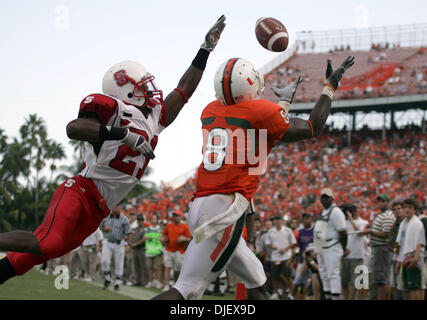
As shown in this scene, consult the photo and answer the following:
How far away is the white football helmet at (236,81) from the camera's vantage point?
4043 mm

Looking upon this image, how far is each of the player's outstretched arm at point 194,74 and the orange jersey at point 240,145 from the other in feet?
3.36

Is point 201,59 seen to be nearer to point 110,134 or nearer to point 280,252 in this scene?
point 110,134

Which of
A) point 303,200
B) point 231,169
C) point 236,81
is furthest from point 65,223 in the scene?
point 303,200

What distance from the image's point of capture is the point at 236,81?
403 cm

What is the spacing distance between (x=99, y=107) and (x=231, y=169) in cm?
112

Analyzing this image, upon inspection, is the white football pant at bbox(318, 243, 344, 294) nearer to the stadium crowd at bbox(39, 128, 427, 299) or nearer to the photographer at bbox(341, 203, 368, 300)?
the photographer at bbox(341, 203, 368, 300)

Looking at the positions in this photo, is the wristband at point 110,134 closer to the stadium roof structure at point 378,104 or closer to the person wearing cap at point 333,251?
the person wearing cap at point 333,251

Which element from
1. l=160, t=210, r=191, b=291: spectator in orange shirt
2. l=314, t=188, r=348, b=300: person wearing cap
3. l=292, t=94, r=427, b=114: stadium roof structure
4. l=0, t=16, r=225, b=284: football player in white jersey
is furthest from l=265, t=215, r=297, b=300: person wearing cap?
l=292, t=94, r=427, b=114: stadium roof structure

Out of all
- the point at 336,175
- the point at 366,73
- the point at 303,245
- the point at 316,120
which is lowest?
the point at 303,245

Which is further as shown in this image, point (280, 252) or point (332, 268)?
point (280, 252)

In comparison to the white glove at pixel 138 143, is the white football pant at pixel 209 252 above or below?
below

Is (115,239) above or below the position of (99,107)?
below

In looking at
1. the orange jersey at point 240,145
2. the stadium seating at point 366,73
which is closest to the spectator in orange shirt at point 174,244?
the orange jersey at point 240,145
